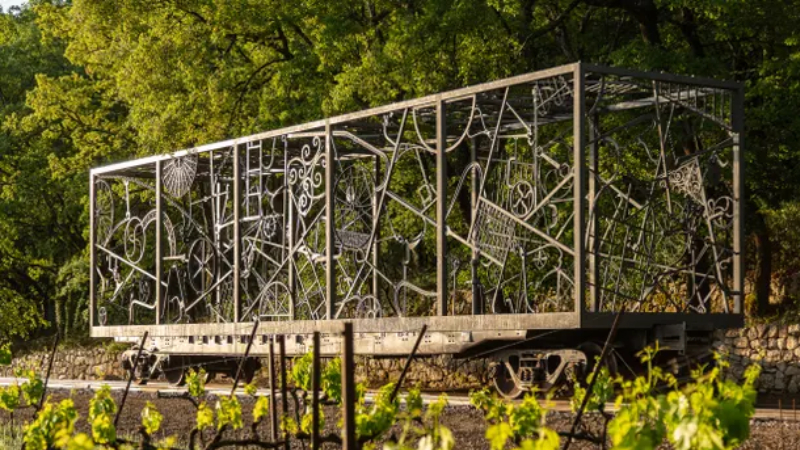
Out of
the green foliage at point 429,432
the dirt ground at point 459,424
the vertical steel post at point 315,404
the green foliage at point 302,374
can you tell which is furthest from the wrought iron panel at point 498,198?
the vertical steel post at point 315,404

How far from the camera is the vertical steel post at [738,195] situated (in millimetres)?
17281

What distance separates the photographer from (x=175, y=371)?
80.4ft

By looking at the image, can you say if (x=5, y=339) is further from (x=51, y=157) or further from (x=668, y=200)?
(x=668, y=200)

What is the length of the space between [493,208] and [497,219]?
538mm

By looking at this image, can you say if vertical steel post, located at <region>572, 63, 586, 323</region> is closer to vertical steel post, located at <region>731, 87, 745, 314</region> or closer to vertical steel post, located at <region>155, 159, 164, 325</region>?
vertical steel post, located at <region>731, 87, 745, 314</region>

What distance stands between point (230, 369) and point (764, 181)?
9525mm

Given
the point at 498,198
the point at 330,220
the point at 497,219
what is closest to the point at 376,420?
the point at 497,219

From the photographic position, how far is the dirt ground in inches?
461

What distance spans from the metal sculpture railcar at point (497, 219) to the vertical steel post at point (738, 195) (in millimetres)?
21

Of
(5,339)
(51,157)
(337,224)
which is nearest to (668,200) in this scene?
(337,224)

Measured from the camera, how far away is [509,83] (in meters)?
16.9

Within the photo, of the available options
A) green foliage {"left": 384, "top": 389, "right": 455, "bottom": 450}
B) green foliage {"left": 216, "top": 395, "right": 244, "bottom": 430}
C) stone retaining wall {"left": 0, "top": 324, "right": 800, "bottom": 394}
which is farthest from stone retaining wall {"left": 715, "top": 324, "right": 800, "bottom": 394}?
green foliage {"left": 216, "top": 395, "right": 244, "bottom": 430}

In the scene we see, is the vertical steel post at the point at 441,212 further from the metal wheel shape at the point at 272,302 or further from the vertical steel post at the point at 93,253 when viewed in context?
the vertical steel post at the point at 93,253

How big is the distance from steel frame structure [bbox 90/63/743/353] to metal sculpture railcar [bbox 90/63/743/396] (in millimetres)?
42
